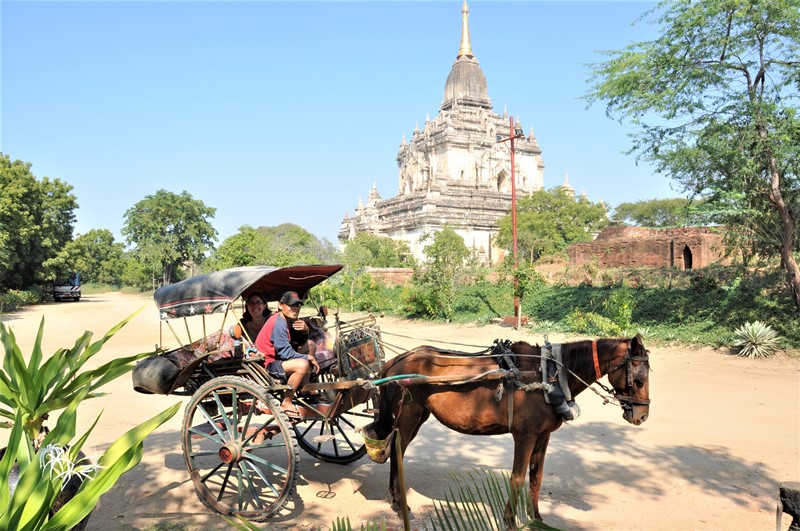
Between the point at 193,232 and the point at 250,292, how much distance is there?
4285cm

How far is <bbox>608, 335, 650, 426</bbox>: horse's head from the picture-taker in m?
4.36

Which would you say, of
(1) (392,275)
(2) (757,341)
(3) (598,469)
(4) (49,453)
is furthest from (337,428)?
(1) (392,275)

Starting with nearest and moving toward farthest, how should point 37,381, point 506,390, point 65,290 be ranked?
point 37,381
point 506,390
point 65,290

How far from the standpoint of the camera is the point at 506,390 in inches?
182

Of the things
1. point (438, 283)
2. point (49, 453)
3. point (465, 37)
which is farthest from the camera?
point (465, 37)

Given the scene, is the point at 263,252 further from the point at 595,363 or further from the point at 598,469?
the point at 595,363

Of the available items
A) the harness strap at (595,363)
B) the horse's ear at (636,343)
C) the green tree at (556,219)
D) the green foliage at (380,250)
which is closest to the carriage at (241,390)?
the harness strap at (595,363)

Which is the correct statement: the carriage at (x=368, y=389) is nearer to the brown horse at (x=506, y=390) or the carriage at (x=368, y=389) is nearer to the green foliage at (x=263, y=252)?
the brown horse at (x=506, y=390)

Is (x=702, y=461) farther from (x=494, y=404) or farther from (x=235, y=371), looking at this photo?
(x=235, y=371)

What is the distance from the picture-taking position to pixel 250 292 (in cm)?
659

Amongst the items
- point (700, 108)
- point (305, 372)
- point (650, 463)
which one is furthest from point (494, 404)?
point (700, 108)

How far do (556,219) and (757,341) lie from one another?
79.2 feet

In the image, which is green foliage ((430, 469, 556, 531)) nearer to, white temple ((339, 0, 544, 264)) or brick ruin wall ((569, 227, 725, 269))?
brick ruin wall ((569, 227, 725, 269))

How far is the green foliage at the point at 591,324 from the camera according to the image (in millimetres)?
14930
